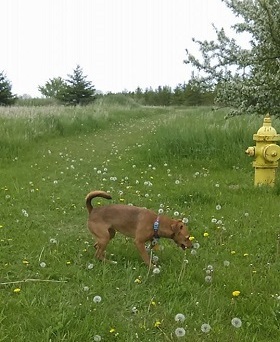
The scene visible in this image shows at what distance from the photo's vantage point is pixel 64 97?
46.5m

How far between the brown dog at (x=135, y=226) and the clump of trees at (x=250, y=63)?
13.9 ft

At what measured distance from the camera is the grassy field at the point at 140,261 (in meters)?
3.07

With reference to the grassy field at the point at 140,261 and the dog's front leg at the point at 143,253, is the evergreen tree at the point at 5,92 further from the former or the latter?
the dog's front leg at the point at 143,253

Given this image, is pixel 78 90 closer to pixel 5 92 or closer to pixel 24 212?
pixel 5 92

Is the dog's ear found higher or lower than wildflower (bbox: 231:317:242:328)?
higher

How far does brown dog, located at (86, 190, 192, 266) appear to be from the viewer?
13.8ft

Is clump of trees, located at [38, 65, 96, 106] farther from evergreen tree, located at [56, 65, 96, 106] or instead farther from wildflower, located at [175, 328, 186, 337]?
wildflower, located at [175, 328, 186, 337]

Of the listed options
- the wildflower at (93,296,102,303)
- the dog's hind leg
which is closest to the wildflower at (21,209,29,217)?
the dog's hind leg

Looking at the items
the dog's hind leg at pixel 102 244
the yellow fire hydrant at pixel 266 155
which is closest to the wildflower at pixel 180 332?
the dog's hind leg at pixel 102 244

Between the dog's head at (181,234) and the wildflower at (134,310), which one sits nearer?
the wildflower at (134,310)

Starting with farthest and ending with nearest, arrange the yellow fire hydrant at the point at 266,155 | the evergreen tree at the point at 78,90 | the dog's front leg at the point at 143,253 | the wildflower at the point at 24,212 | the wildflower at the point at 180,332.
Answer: the evergreen tree at the point at 78,90
the yellow fire hydrant at the point at 266,155
the wildflower at the point at 24,212
the dog's front leg at the point at 143,253
the wildflower at the point at 180,332

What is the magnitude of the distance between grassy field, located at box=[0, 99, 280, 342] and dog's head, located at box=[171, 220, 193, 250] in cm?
19

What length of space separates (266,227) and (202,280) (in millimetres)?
1780

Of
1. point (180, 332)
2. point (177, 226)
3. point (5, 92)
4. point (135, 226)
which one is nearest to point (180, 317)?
point (180, 332)
